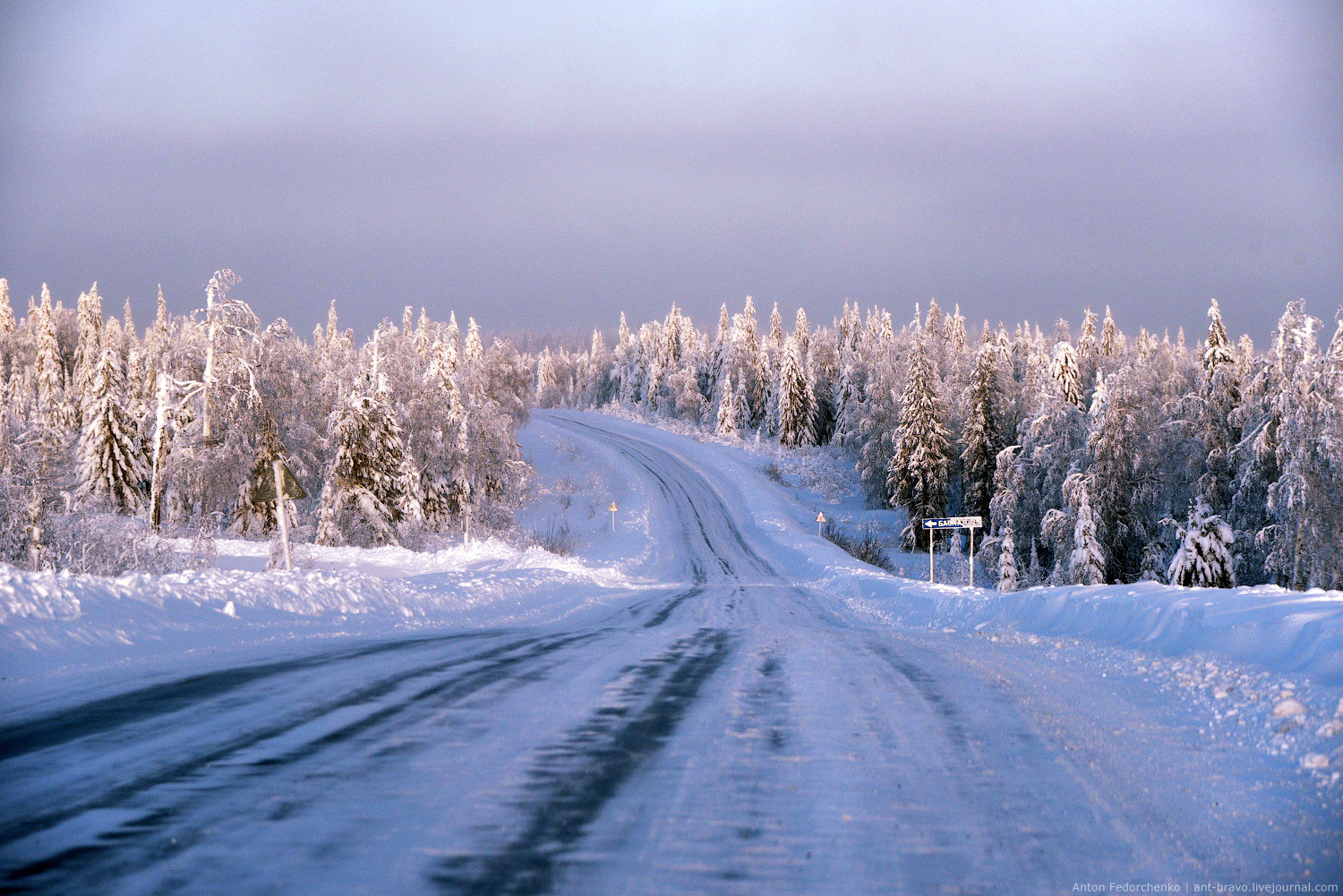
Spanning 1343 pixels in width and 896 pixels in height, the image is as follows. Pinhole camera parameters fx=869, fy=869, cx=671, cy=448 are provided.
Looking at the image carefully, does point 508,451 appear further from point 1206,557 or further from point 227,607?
point 227,607

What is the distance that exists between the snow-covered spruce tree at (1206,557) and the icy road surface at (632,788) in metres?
28.4

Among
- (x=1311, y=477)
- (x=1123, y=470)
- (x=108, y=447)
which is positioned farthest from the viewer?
(x=108, y=447)

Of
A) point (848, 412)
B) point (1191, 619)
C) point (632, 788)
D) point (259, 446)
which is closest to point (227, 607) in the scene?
point (632, 788)

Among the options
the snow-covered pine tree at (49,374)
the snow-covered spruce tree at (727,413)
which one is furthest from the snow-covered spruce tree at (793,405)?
the snow-covered pine tree at (49,374)

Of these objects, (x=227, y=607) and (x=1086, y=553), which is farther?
(x=1086, y=553)

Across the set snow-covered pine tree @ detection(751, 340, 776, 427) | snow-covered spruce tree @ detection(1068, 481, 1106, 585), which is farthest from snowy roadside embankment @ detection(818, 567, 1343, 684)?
snow-covered pine tree @ detection(751, 340, 776, 427)

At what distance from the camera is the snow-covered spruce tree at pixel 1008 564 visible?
4331cm

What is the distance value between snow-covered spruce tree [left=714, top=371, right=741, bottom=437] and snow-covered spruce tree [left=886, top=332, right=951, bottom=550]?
3402 centimetres

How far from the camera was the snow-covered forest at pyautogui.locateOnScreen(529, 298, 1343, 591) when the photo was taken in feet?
103

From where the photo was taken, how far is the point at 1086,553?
38.3 metres

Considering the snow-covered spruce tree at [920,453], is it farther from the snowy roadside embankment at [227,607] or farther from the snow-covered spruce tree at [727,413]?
the snowy roadside embankment at [227,607]

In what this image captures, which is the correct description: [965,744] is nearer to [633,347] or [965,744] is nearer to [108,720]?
[108,720]

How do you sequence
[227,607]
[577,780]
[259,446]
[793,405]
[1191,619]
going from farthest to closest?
[793,405] → [259,446] → [227,607] → [1191,619] → [577,780]

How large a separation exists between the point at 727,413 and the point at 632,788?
96.4m
